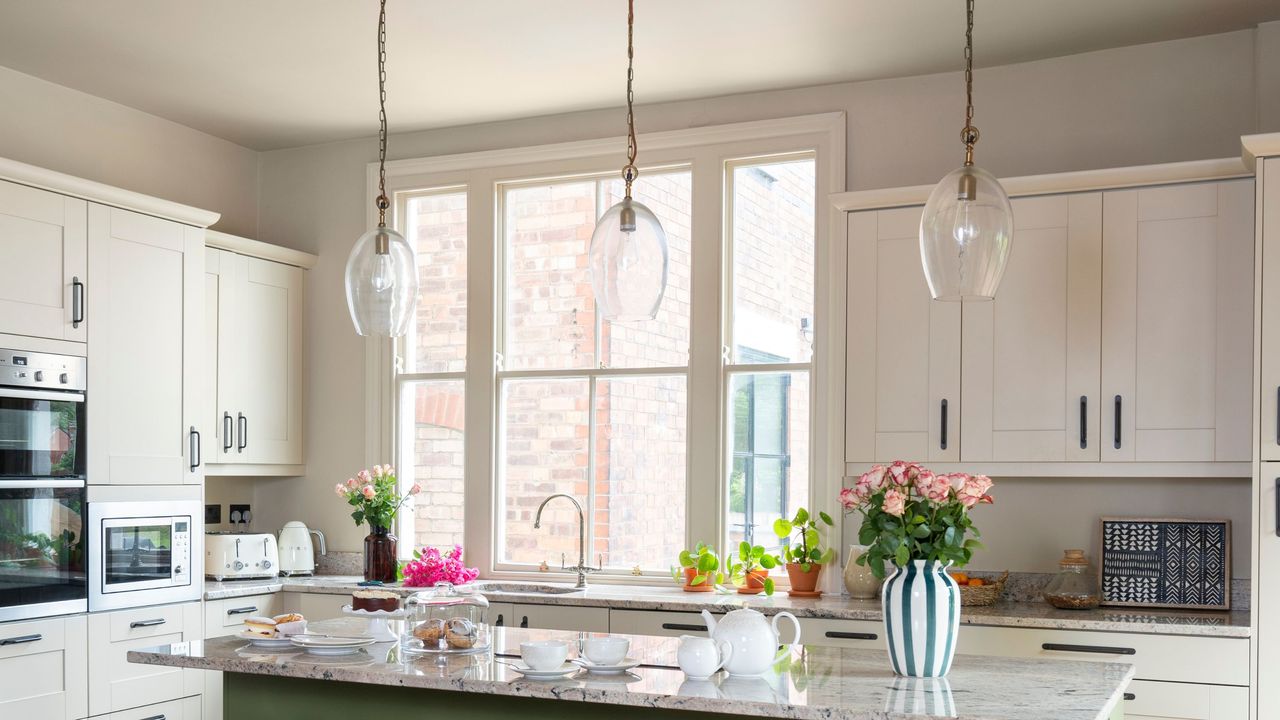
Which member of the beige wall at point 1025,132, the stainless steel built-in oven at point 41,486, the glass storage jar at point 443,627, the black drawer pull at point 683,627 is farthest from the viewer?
the black drawer pull at point 683,627

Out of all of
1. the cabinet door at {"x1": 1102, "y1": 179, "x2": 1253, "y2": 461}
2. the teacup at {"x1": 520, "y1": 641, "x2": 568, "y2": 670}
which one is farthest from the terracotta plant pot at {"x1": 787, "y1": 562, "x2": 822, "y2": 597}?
the teacup at {"x1": 520, "y1": 641, "x2": 568, "y2": 670}

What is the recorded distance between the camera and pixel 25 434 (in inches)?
154

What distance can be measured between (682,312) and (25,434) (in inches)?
96.6

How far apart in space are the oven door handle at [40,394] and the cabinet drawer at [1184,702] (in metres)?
3.60

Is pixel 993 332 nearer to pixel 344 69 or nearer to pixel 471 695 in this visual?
pixel 471 695

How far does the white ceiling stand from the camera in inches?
150

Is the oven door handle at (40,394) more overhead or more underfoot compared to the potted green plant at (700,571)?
more overhead

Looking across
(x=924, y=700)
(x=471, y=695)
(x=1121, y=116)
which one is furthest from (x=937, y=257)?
(x=1121, y=116)

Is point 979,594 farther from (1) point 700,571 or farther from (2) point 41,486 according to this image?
(2) point 41,486

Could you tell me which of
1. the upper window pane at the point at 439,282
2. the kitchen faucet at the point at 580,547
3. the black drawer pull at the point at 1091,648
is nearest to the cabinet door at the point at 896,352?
the black drawer pull at the point at 1091,648

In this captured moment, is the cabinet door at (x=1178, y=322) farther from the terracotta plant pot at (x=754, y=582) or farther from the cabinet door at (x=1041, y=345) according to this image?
the terracotta plant pot at (x=754, y=582)

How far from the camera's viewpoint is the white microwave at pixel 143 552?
4.14 m

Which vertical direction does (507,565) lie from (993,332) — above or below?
below

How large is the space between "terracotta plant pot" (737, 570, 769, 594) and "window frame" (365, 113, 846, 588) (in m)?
0.26
